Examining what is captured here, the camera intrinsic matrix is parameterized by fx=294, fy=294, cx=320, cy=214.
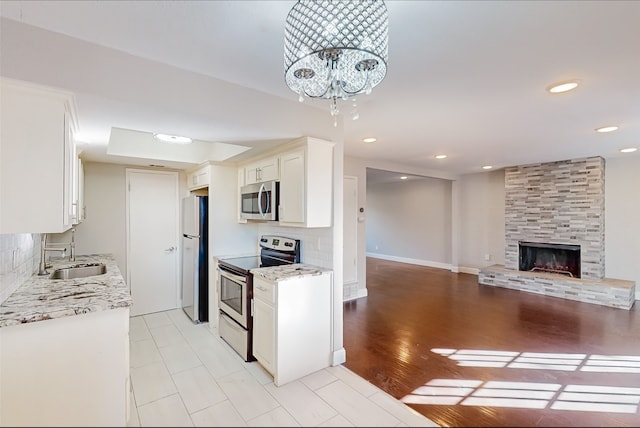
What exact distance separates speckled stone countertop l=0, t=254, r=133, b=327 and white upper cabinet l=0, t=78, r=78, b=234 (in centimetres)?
44

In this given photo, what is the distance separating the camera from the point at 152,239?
4.20 metres

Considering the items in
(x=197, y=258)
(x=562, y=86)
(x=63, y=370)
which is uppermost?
(x=562, y=86)

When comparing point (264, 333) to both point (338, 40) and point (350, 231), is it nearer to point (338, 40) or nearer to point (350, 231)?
point (338, 40)

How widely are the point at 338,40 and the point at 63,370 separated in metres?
2.09

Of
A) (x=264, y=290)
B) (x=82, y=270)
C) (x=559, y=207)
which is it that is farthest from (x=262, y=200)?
(x=559, y=207)

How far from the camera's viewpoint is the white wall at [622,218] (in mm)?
4918

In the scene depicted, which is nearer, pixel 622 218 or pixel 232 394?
pixel 232 394

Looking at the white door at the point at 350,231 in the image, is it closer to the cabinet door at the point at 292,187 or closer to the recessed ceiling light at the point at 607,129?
the cabinet door at the point at 292,187

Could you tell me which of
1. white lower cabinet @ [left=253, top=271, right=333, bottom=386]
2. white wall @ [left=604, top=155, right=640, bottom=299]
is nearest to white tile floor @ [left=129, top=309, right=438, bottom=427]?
white lower cabinet @ [left=253, top=271, right=333, bottom=386]

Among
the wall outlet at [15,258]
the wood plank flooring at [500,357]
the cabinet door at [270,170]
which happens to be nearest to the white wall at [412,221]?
the wood plank flooring at [500,357]

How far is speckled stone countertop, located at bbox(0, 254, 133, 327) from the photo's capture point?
1562mm

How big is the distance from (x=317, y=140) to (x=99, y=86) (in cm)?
156

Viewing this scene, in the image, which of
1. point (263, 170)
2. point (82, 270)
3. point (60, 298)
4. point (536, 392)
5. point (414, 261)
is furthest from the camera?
point (414, 261)

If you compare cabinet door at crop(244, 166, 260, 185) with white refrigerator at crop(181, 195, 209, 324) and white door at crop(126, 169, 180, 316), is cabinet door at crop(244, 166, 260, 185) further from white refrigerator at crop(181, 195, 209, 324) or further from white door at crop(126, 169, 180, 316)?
white door at crop(126, 169, 180, 316)
